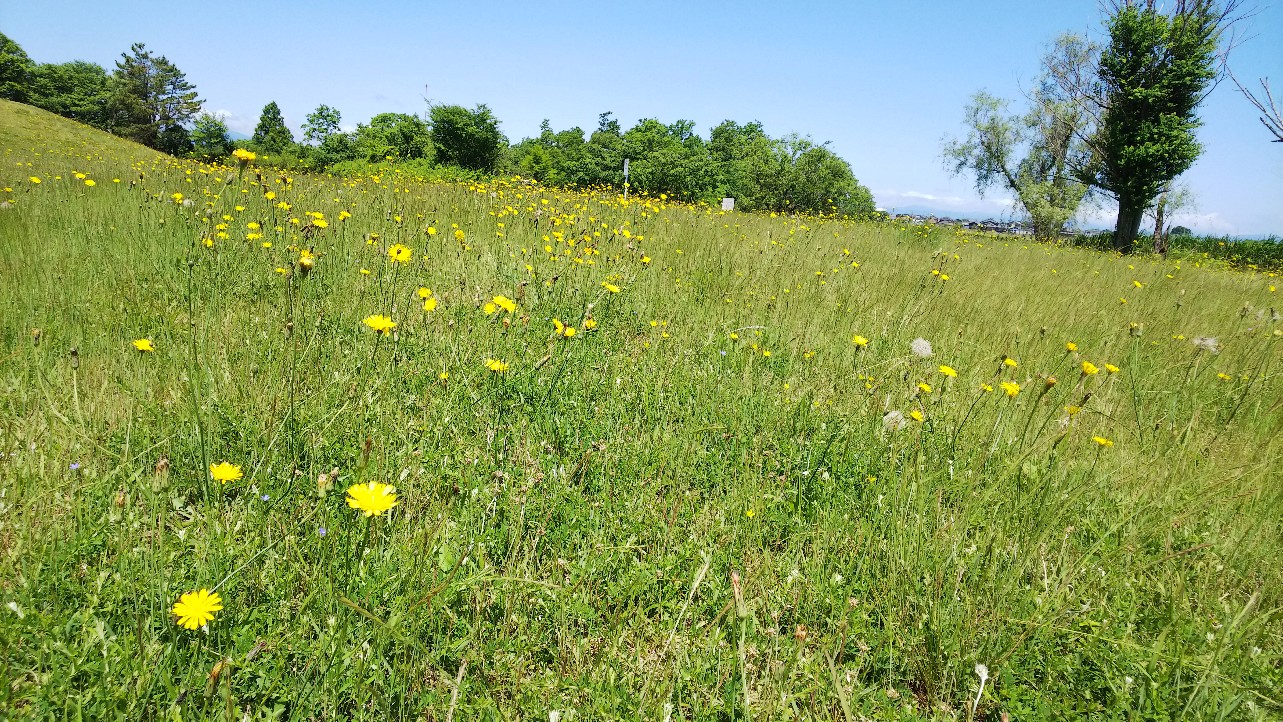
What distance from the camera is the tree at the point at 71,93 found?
45.4 m

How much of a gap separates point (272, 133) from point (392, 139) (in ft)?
54.5

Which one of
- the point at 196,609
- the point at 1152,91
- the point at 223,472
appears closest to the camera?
the point at 196,609

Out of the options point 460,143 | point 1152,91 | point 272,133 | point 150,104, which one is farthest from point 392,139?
point 1152,91

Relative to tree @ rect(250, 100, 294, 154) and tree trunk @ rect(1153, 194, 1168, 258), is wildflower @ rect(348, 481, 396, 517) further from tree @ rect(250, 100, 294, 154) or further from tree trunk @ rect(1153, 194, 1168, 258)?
tree @ rect(250, 100, 294, 154)

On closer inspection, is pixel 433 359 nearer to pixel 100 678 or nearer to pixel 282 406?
pixel 282 406

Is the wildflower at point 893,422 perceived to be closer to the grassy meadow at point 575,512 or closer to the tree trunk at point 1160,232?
the grassy meadow at point 575,512

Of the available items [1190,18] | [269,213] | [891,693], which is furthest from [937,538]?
[1190,18]

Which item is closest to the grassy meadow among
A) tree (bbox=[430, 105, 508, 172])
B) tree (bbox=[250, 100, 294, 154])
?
tree (bbox=[430, 105, 508, 172])

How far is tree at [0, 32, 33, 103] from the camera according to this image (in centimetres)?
3966

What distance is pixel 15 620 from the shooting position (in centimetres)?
114

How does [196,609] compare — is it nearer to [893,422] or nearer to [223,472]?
[223,472]

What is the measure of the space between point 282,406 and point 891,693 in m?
2.26

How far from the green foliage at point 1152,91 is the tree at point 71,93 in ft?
225

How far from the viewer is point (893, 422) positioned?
240 centimetres
